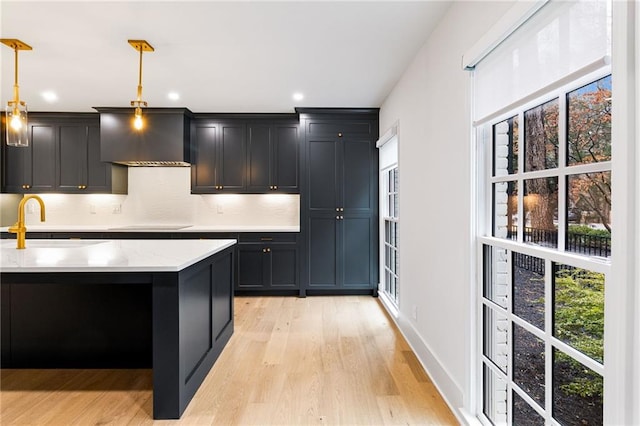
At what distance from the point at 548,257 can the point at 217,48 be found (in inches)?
110

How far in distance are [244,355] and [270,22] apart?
2574mm

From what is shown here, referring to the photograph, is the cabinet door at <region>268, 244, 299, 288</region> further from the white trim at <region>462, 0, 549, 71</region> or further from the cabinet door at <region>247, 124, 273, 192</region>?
the white trim at <region>462, 0, 549, 71</region>

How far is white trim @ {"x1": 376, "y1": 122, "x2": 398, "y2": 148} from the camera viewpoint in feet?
12.6

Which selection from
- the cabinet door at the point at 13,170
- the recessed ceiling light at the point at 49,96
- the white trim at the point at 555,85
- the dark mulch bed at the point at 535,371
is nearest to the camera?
the white trim at the point at 555,85

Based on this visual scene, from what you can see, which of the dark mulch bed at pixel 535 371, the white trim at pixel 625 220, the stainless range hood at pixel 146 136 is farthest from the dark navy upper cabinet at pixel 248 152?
the white trim at pixel 625 220

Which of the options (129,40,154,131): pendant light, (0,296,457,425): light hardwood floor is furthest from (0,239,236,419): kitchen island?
(129,40,154,131): pendant light

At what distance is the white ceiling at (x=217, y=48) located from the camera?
242cm

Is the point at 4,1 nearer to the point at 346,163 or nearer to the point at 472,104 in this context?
the point at 472,104

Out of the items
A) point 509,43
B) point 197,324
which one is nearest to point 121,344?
point 197,324

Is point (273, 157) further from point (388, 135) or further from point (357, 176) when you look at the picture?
point (388, 135)

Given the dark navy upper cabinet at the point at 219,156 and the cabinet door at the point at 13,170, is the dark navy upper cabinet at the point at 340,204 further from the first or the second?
the cabinet door at the point at 13,170

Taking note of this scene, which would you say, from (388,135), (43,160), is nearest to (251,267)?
(388,135)

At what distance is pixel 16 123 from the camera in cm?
252

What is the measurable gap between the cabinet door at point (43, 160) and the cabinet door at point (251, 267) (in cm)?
291
